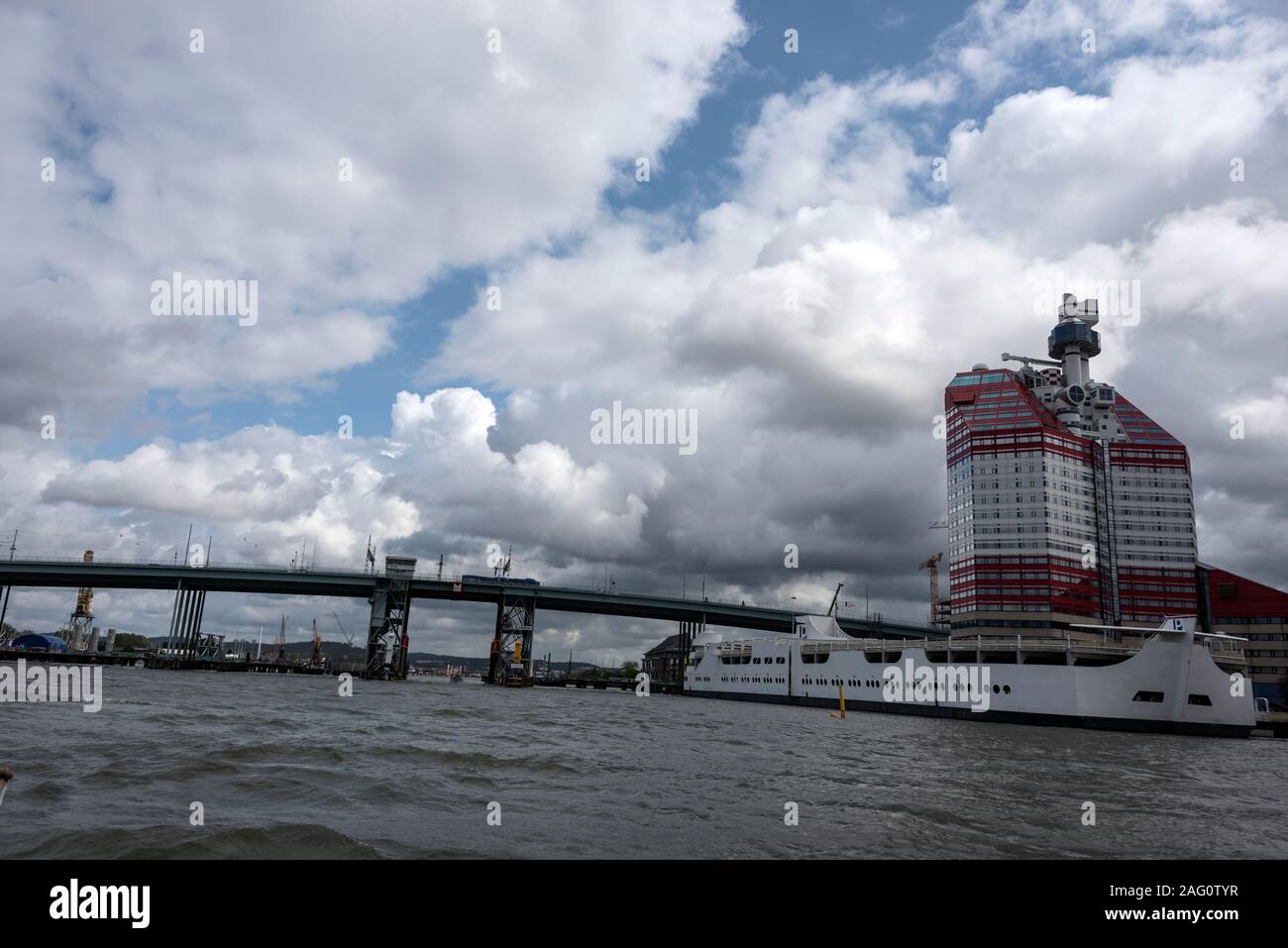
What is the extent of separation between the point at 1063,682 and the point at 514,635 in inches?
4562

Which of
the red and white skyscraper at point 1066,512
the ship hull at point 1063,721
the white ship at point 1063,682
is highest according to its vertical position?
the red and white skyscraper at point 1066,512

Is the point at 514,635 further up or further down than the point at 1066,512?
further down

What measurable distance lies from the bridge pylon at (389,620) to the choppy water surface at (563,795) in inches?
4457

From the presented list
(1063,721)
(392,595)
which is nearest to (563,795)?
(1063,721)

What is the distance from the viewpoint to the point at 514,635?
164375 millimetres

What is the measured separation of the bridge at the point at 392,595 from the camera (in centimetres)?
15050

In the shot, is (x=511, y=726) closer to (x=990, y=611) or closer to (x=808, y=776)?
(x=808, y=776)

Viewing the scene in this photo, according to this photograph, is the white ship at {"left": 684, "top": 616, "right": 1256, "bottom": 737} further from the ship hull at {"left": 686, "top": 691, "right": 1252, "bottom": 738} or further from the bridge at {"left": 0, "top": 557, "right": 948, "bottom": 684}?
the bridge at {"left": 0, "top": 557, "right": 948, "bottom": 684}

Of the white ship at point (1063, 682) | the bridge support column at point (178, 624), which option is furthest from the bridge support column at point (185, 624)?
the white ship at point (1063, 682)

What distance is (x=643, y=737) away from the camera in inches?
1630

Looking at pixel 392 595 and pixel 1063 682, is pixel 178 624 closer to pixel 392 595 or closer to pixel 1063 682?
pixel 392 595

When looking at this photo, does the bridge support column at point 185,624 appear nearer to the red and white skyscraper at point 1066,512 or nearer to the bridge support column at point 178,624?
the bridge support column at point 178,624
